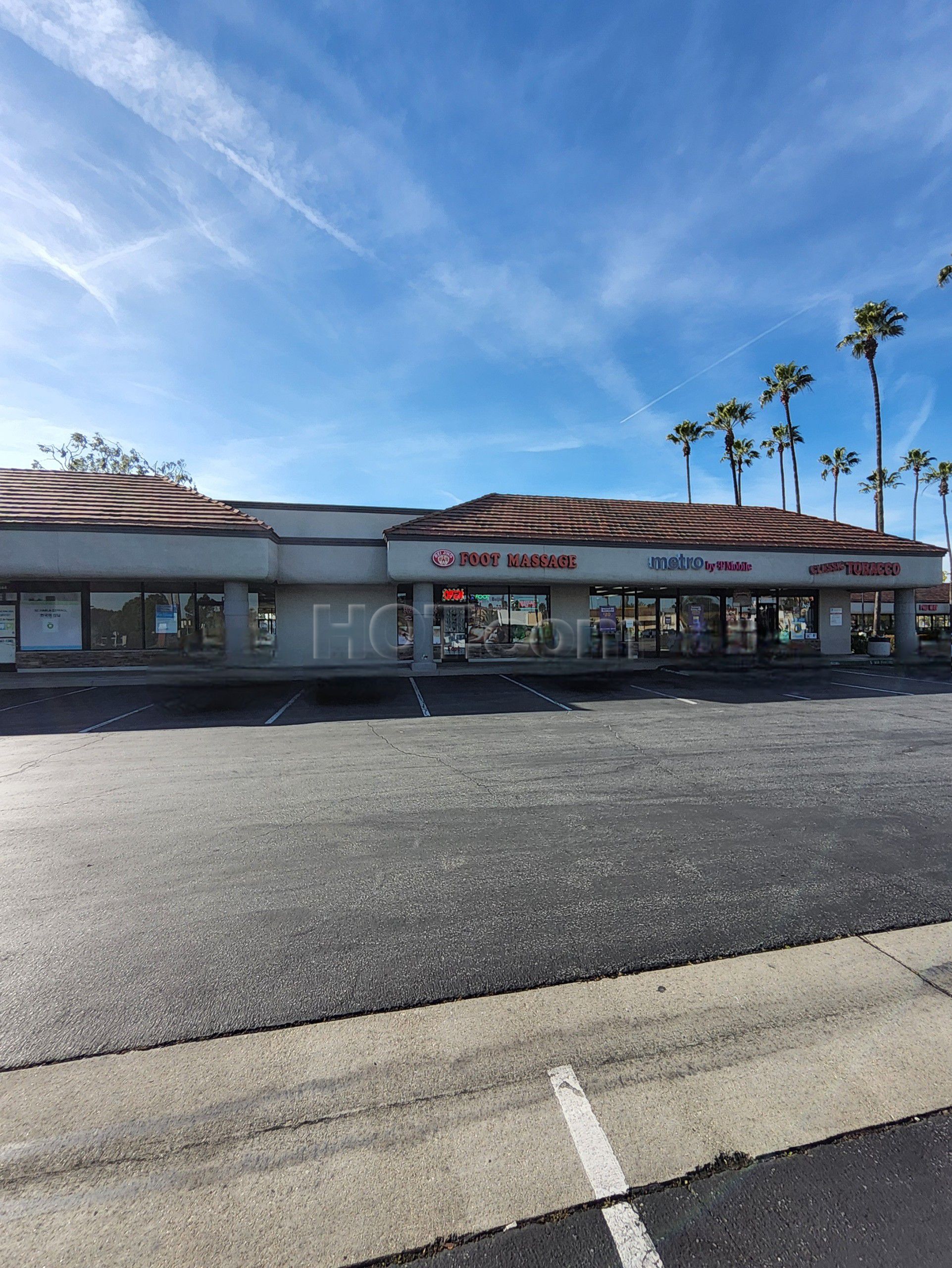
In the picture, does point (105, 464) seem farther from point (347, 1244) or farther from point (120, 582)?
point (347, 1244)

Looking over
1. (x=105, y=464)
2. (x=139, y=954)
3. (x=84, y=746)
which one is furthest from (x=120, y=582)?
(x=105, y=464)

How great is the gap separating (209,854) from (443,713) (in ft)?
24.5

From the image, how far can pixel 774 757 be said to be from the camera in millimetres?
8195

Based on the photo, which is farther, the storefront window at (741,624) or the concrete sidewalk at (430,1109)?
the storefront window at (741,624)

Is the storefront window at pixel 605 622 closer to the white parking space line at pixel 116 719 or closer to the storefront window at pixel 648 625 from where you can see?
the storefront window at pixel 648 625

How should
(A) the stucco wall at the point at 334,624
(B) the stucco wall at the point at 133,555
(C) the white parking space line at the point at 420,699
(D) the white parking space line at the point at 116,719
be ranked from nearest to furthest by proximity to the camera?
(D) the white parking space line at the point at 116,719, (C) the white parking space line at the point at 420,699, (B) the stucco wall at the point at 133,555, (A) the stucco wall at the point at 334,624

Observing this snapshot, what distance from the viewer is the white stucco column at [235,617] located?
18.0 meters

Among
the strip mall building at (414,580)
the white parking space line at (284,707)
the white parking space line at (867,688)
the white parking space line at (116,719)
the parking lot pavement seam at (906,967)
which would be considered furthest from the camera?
the strip mall building at (414,580)

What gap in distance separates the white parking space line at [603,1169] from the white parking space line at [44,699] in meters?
15.2

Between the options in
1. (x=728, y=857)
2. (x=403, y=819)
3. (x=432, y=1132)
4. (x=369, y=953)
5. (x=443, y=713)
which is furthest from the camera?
(x=443, y=713)

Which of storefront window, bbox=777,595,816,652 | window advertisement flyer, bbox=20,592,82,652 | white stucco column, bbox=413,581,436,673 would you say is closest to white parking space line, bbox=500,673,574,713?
white stucco column, bbox=413,581,436,673

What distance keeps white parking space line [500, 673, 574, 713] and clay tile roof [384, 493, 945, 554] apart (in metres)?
4.56

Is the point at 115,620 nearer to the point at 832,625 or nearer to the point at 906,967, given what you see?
the point at 906,967

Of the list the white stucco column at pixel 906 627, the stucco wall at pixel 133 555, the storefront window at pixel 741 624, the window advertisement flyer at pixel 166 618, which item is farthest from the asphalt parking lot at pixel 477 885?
the white stucco column at pixel 906 627
